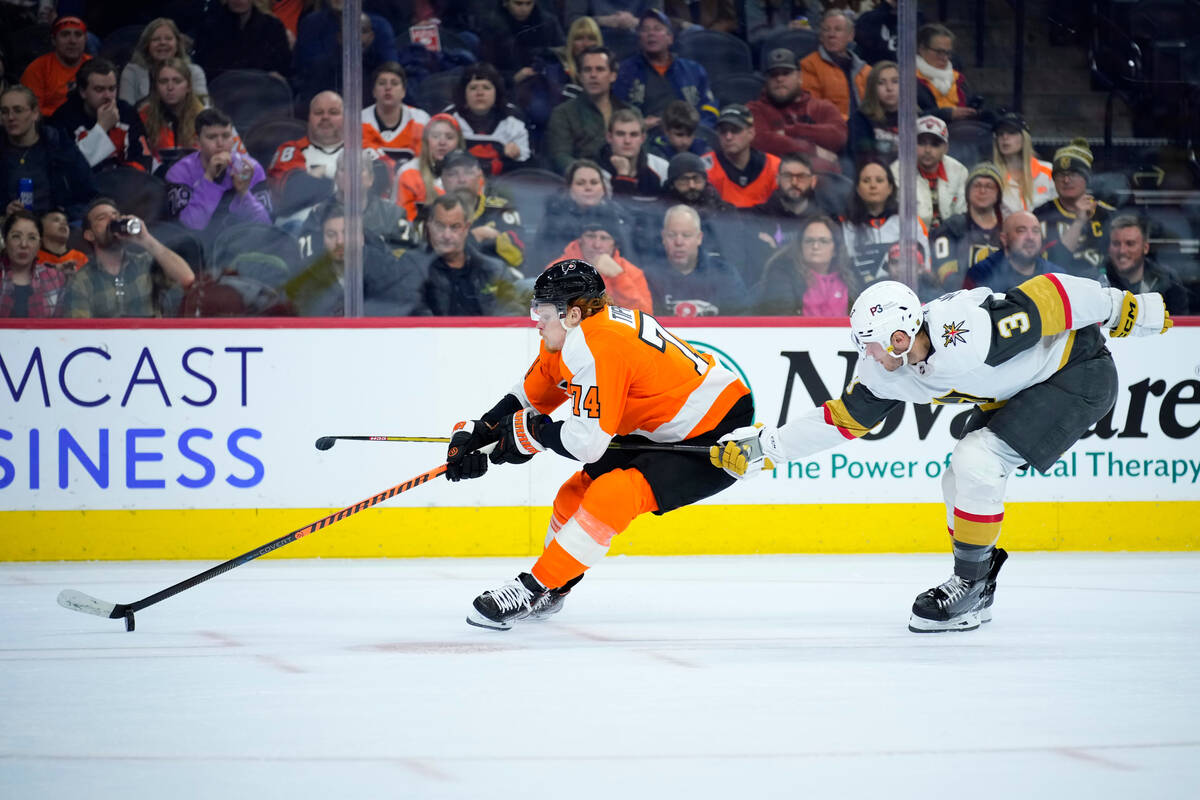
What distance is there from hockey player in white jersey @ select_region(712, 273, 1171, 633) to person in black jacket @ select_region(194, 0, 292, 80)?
11.6 feet

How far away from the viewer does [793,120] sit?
697cm

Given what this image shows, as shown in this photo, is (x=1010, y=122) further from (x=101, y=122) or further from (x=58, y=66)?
(x=58, y=66)

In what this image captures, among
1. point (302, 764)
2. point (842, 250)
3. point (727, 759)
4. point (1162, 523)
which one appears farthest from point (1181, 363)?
point (302, 764)

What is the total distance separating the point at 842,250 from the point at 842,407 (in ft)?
9.31

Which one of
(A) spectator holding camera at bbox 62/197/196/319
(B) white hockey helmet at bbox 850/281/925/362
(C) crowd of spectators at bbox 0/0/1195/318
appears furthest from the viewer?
(C) crowd of spectators at bbox 0/0/1195/318

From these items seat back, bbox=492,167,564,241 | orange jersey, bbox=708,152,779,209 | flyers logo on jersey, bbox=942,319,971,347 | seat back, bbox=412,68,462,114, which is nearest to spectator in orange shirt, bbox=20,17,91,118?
seat back, bbox=412,68,462,114

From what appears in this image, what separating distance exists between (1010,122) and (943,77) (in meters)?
0.41

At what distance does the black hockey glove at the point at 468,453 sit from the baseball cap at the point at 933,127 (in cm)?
334

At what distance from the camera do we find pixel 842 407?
4.02m

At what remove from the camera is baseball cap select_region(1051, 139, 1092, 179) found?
22.5ft

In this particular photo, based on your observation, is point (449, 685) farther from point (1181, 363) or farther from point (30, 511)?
point (1181, 363)

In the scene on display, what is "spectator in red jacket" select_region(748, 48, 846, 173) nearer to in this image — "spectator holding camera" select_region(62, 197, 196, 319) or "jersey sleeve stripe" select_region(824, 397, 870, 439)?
"spectator holding camera" select_region(62, 197, 196, 319)

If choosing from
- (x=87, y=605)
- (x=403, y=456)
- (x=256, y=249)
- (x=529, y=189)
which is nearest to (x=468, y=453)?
(x=87, y=605)

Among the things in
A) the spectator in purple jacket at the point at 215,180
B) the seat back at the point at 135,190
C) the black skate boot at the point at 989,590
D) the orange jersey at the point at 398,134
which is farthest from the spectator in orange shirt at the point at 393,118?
the black skate boot at the point at 989,590
